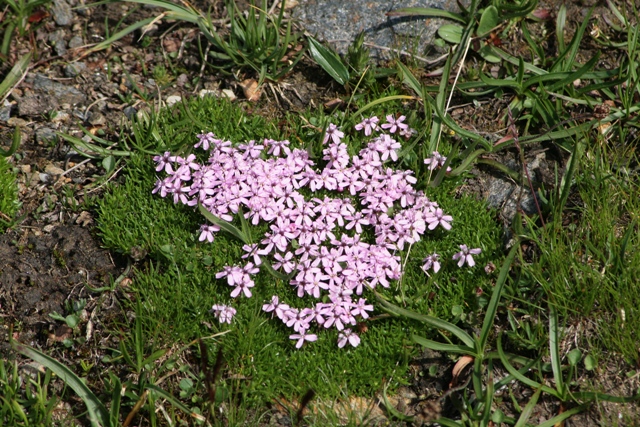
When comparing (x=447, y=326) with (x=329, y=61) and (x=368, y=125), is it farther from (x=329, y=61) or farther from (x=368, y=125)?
(x=329, y=61)

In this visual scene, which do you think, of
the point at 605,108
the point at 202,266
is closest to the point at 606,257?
the point at 605,108

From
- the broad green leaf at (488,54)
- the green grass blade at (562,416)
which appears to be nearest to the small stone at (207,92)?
the broad green leaf at (488,54)

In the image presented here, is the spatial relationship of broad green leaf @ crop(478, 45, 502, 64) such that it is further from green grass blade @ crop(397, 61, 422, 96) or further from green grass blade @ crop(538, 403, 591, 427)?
green grass blade @ crop(538, 403, 591, 427)

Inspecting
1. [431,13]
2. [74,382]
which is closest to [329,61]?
[431,13]

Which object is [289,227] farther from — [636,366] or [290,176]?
[636,366]

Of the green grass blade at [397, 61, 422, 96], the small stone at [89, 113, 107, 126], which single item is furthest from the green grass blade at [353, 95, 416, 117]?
the small stone at [89, 113, 107, 126]

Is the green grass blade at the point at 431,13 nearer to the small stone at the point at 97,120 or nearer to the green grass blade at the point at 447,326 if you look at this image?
the small stone at the point at 97,120

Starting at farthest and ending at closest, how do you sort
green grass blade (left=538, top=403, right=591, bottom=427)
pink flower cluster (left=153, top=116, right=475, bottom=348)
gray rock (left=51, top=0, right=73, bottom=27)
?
gray rock (left=51, top=0, right=73, bottom=27)
pink flower cluster (left=153, top=116, right=475, bottom=348)
green grass blade (left=538, top=403, right=591, bottom=427)
